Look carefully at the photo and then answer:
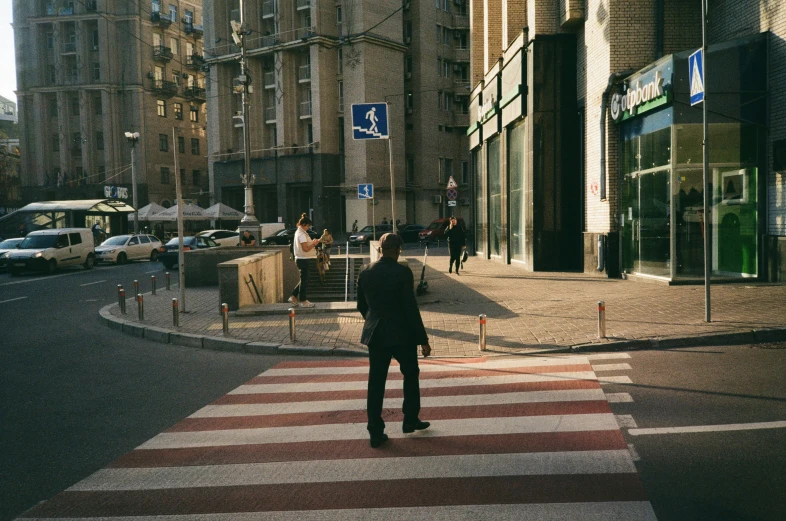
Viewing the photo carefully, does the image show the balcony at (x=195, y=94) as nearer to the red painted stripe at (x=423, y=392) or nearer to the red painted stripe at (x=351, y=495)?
the red painted stripe at (x=423, y=392)

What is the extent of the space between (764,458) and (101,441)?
517 centimetres

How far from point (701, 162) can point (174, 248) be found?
19846 millimetres

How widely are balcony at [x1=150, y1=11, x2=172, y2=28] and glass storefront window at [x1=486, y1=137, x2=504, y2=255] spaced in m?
48.6

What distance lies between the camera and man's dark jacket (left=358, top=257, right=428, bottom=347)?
5.51m

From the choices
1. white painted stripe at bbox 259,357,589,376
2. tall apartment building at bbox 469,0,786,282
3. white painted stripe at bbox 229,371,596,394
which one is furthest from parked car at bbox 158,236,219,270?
white painted stripe at bbox 229,371,596,394

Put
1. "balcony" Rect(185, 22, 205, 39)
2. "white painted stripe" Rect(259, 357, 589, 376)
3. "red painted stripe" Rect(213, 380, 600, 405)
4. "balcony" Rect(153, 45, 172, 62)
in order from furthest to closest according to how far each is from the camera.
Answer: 1. "balcony" Rect(185, 22, 205, 39)
2. "balcony" Rect(153, 45, 172, 62)
3. "white painted stripe" Rect(259, 357, 589, 376)
4. "red painted stripe" Rect(213, 380, 600, 405)

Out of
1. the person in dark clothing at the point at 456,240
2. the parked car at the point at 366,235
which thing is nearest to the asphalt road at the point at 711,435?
the person in dark clothing at the point at 456,240

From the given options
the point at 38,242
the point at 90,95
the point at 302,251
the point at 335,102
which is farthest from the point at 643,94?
the point at 90,95

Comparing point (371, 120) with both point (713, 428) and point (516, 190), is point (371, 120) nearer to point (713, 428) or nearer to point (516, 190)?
point (713, 428)

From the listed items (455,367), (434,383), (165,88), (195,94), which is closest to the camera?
(434,383)

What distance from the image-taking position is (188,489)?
15.0 ft

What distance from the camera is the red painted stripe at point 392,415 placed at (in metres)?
6.16

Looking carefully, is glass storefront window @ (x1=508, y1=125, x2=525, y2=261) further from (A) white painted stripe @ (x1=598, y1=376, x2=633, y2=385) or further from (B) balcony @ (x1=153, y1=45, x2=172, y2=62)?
(B) balcony @ (x1=153, y1=45, x2=172, y2=62)

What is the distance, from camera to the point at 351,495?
14.4 ft
